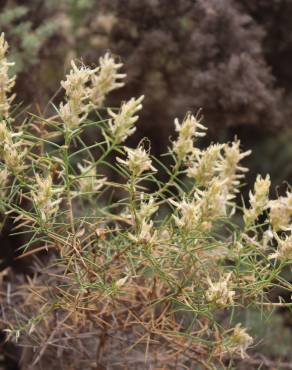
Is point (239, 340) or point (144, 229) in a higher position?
point (144, 229)

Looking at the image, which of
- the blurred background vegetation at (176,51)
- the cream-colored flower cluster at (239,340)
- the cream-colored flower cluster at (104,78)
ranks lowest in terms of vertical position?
the cream-colored flower cluster at (239,340)

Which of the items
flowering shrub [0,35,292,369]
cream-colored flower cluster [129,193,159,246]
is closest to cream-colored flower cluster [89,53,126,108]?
flowering shrub [0,35,292,369]

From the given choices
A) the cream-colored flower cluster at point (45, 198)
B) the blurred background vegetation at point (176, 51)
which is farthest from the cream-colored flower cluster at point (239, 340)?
the blurred background vegetation at point (176, 51)

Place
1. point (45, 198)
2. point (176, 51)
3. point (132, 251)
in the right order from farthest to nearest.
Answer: point (176, 51), point (132, 251), point (45, 198)

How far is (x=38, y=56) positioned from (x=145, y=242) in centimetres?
92

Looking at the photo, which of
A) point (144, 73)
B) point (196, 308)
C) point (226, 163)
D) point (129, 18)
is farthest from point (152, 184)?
point (196, 308)

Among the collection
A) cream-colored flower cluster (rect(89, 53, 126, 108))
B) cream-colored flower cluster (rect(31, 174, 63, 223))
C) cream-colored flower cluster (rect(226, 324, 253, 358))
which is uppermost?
cream-colored flower cluster (rect(89, 53, 126, 108))

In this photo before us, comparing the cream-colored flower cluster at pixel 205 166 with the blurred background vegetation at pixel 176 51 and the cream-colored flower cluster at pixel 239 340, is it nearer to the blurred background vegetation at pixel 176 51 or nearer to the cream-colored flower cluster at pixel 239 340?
the cream-colored flower cluster at pixel 239 340

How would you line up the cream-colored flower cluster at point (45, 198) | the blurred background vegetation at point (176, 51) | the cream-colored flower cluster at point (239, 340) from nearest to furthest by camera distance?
the cream-colored flower cluster at point (45, 198)
the cream-colored flower cluster at point (239, 340)
the blurred background vegetation at point (176, 51)

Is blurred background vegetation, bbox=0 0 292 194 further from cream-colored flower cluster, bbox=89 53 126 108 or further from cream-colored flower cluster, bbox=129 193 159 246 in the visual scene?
cream-colored flower cluster, bbox=129 193 159 246

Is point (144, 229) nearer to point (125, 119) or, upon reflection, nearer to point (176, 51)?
point (125, 119)

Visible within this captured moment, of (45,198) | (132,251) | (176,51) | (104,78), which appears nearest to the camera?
(45,198)

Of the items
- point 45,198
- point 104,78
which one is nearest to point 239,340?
point 45,198

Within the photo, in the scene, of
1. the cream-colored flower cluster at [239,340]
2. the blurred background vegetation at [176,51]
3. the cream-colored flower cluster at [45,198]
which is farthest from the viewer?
the blurred background vegetation at [176,51]
